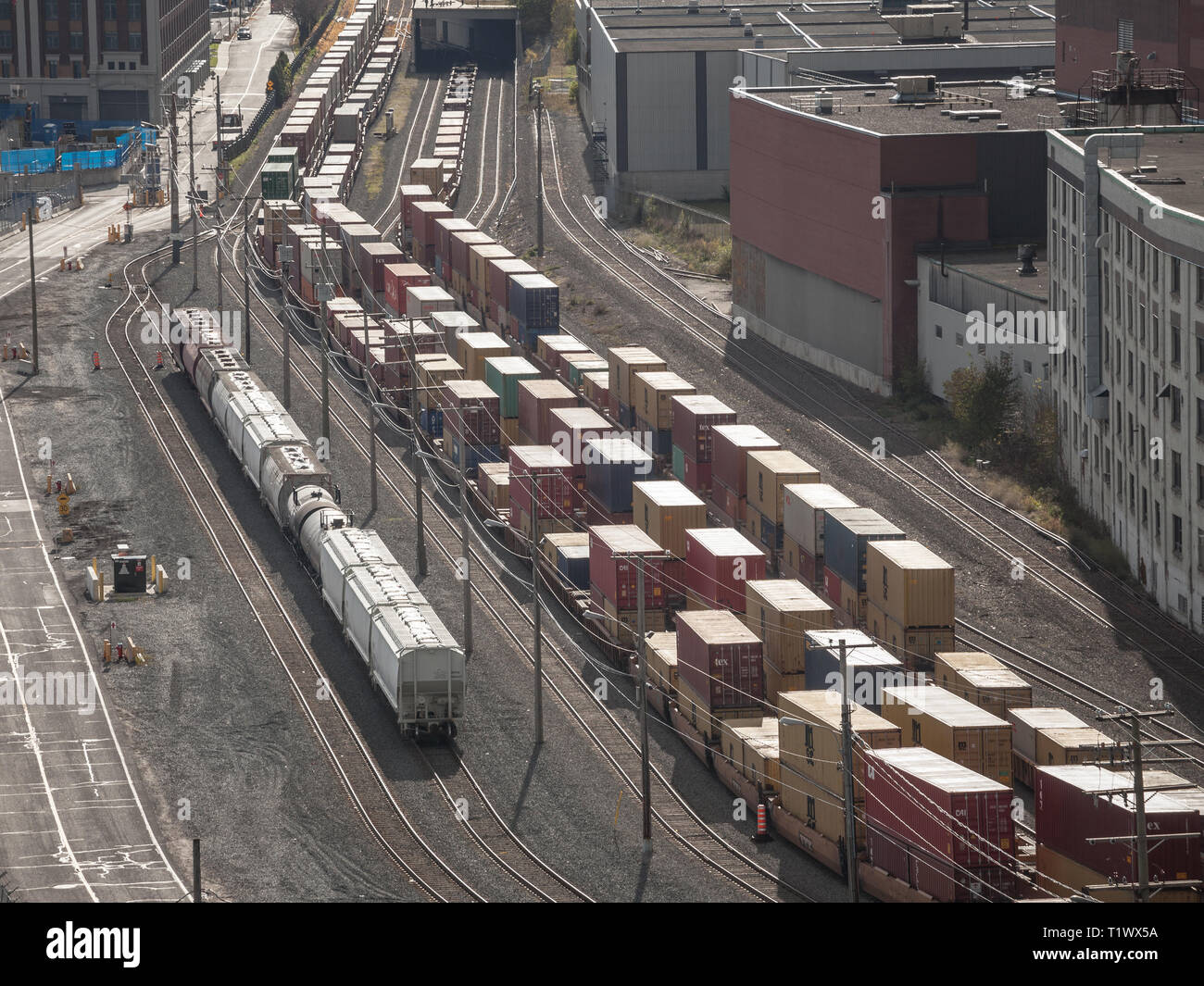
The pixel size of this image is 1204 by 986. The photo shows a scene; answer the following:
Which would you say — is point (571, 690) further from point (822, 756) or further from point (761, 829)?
point (822, 756)

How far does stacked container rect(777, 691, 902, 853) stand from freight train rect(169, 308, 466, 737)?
10.2 m

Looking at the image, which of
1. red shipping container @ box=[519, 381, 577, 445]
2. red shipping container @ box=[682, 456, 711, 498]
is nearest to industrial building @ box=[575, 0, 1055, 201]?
red shipping container @ box=[519, 381, 577, 445]

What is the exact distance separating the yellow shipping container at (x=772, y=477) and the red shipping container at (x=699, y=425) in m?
4.19

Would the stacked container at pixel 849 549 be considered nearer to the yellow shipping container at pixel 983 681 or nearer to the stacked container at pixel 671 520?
the stacked container at pixel 671 520

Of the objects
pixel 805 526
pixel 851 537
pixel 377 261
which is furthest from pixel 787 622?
pixel 377 261

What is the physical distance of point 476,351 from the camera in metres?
80.1

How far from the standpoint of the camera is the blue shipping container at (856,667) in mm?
45406

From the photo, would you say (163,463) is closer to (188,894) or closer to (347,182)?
(188,894)

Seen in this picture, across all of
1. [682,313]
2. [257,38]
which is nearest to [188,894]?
[682,313]

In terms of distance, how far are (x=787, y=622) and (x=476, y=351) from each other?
34.4 meters

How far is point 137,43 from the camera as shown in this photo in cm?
15762

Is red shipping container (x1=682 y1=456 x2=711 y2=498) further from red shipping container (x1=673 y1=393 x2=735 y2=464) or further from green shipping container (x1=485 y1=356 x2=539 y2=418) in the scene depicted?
green shipping container (x1=485 y1=356 x2=539 y2=418)

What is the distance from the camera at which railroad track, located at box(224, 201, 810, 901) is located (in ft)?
137

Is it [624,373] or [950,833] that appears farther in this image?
[624,373]
